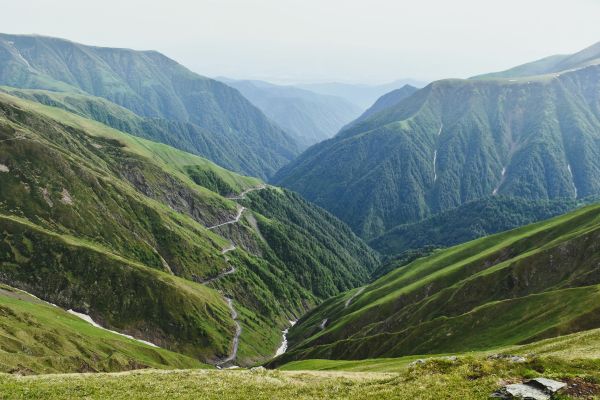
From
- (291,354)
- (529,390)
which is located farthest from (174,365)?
(529,390)

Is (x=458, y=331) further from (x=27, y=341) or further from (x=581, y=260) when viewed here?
(x=27, y=341)

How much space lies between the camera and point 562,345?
65625 millimetres

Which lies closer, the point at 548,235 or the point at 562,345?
the point at 562,345

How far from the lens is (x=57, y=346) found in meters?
139

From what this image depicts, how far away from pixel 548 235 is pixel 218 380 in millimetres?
175485

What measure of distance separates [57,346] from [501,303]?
12959 centimetres

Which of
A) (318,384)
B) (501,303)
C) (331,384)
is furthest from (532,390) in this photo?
(501,303)

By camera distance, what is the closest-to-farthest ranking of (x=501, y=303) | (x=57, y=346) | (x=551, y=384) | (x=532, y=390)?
(x=551, y=384) < (x=532, y=390) < (x=501, y=303) < (x=57, y=346)

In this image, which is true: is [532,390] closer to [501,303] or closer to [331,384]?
[331,384]

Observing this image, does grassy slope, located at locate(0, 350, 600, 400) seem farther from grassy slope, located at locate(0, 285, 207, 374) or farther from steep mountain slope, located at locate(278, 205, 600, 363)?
steep mountain slope, located at locate(278, 205, 600, 363)

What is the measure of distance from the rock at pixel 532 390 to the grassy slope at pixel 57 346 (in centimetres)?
9440

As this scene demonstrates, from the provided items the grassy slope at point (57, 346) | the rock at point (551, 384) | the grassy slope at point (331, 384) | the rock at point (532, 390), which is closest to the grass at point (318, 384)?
the grassy slope at point (331, 384)

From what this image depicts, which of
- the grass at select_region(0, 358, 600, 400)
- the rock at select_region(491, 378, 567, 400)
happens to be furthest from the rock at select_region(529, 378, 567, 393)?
the grass at select_region(0, 358, 600, 400)

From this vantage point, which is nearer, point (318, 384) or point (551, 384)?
point (551, 384)
